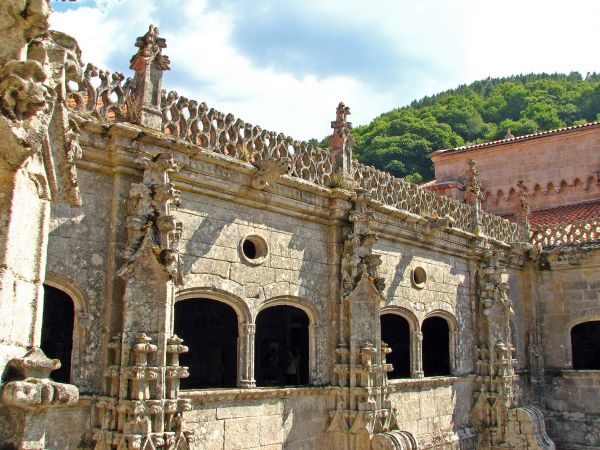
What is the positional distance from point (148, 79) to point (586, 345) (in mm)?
14028

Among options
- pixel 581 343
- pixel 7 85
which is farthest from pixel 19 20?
pixel 581 343

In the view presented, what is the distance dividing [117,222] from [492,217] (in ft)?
36.6

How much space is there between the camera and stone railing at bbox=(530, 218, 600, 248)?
16.5m

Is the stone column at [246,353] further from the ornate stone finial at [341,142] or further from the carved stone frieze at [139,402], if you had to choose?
the ornate stone finial at [341,142]

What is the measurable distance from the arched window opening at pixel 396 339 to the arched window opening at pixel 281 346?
236 cm

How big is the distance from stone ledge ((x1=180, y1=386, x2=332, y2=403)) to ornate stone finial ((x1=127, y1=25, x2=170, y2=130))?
355cm

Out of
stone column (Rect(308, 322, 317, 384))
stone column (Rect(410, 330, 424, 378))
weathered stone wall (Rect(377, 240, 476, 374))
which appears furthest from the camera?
stone column (Rect(410, 330, 424, 378))

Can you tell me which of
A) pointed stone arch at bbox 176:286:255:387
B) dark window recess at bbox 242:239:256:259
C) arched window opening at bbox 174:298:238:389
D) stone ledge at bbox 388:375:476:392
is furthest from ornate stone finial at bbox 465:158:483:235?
pointed stone arch at bbox 176:286:255:387

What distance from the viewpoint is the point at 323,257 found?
10.8m

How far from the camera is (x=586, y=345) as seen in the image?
16984 millimetres

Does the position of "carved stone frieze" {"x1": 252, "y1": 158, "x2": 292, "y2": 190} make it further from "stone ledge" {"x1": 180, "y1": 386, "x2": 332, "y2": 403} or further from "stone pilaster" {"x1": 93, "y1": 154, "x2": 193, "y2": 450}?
"stone ledge" {"x1": 180, "y1": 386, "x2": 332, "y2": 403}

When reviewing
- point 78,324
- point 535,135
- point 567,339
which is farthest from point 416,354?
point 535,135

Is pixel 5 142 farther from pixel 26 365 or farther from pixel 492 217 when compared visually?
pixel 492 217

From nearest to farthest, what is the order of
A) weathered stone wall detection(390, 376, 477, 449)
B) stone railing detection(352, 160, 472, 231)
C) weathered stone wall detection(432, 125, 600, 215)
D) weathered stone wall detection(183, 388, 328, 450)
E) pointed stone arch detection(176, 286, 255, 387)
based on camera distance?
weathered stone wall detection(183, 388, 328, 450), pointed stone arch detection(176, 286, 255, 387), stone railing detection(352, 160, 472, 231), weathered stone wall detection(390, 376, 477, 449), weathered stone wall detection(432, 125, 600, 215)
